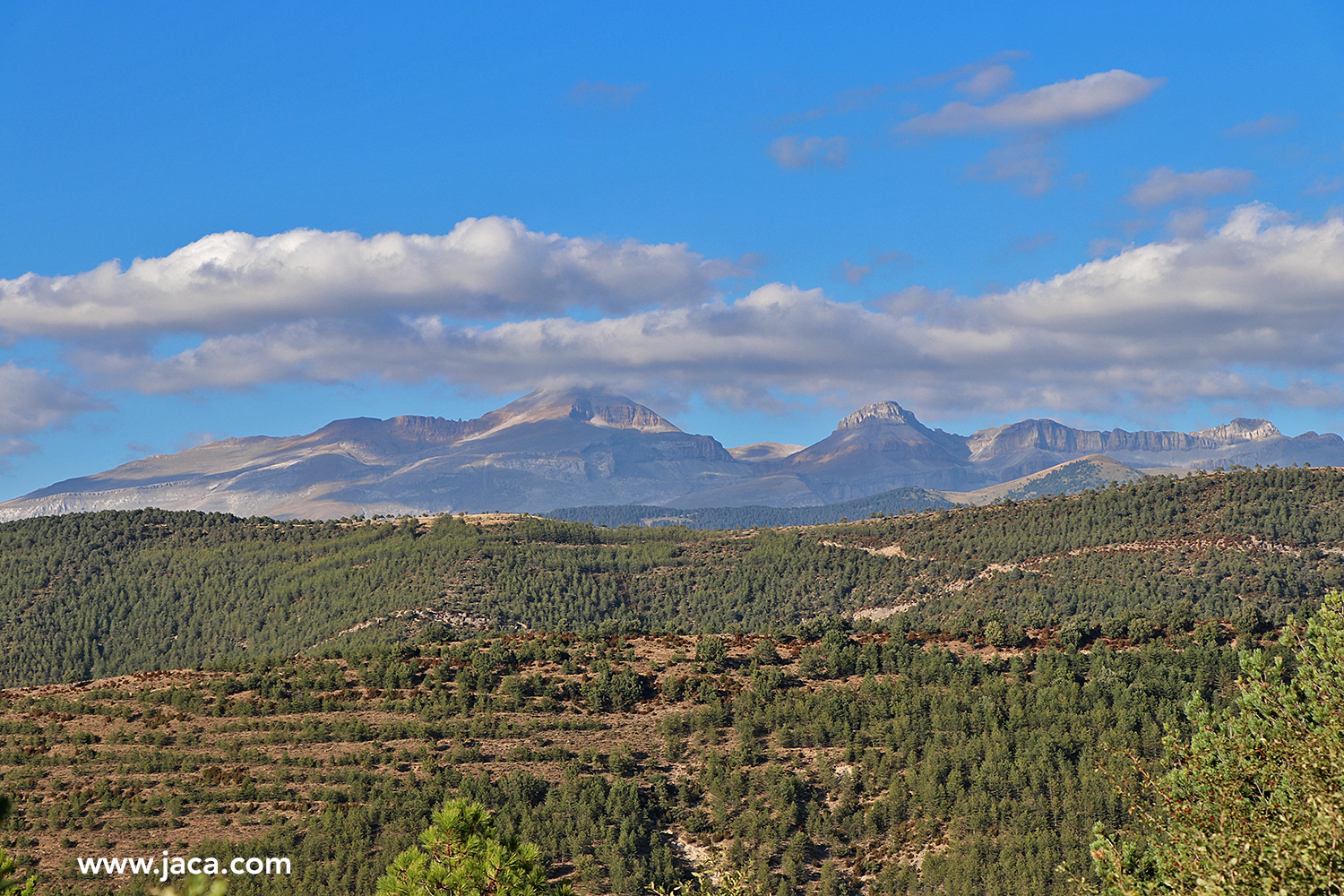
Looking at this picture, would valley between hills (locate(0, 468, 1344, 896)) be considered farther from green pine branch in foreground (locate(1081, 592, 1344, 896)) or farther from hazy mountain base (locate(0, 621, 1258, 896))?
green pine branch in foreground (locate(1081, 592, 1344, 896))

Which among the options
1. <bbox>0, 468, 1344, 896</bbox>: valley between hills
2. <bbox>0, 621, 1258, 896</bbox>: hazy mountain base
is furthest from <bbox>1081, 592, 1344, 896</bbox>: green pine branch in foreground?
<bbox>0, 621, 1258, 896</bbox>: hazy mountain base

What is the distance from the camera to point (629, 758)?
8881cm

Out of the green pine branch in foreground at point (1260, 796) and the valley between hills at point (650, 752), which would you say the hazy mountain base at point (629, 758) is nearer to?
the valley between hills at point (650, 752)

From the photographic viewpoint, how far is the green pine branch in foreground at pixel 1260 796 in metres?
21.0

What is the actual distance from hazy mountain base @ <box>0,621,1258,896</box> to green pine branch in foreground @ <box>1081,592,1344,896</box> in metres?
41.5

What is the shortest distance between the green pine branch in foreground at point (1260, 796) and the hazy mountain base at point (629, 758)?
41.5m

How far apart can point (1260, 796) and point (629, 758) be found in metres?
66.4

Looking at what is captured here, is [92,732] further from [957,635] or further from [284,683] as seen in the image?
[957,635]

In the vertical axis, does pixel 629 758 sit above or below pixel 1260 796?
below

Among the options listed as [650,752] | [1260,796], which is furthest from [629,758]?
[1260,796]

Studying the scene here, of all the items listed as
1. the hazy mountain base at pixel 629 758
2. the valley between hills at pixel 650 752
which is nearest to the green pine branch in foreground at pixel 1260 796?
the valley between hills at pixel 650 752

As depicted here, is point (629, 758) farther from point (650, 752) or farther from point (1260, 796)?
point (1260, 796)

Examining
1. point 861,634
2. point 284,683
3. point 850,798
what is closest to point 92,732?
point 284,683

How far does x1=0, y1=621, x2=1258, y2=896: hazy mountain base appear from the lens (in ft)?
249
